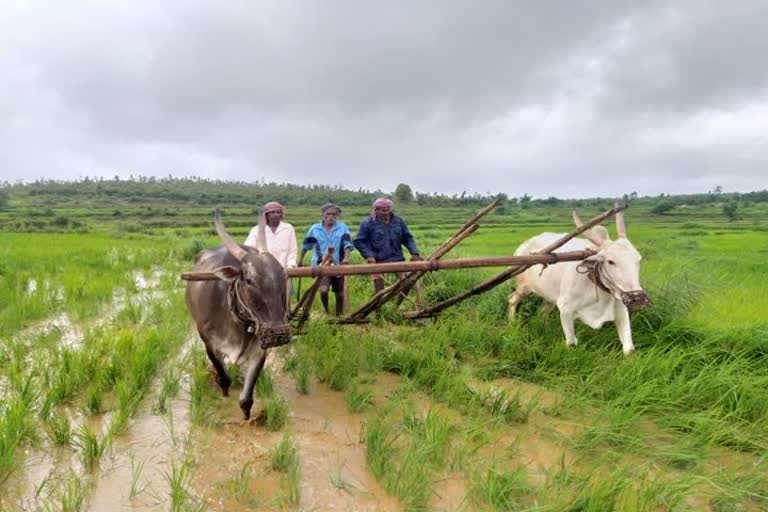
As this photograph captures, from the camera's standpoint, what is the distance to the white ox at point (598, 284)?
3334 millimetres

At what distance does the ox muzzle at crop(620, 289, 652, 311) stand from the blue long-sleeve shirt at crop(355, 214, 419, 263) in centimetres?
216

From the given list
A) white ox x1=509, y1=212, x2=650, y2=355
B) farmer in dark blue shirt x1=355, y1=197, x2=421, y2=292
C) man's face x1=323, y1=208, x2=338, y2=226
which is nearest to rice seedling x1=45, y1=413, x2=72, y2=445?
man's face x1=323, y1=208, x2=338, y2=226

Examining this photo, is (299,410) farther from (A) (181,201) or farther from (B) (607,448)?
(A) (181,201)

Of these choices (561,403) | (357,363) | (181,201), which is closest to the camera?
(561,403)

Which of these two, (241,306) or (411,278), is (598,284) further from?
(241,306)

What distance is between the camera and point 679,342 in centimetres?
385

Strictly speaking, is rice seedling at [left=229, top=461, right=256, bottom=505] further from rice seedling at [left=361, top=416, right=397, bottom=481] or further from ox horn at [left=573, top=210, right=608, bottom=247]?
ox horn at [left=573, top=210, right=608, bottom=247]

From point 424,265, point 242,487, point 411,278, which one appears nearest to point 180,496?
point 242,487

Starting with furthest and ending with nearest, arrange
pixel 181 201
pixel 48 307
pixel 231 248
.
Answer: pixel 181 201 < pixel 48 307 < pixel 231 248

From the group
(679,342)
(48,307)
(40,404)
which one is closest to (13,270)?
(48,307)

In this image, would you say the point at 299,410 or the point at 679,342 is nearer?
the point at 299,410

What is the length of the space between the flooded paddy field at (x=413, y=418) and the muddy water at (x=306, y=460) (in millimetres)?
11

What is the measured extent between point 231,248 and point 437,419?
5.44ft

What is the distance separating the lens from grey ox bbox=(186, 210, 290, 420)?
2549 millimetres
